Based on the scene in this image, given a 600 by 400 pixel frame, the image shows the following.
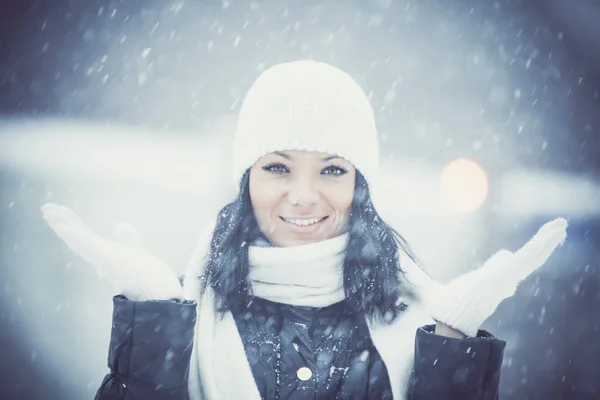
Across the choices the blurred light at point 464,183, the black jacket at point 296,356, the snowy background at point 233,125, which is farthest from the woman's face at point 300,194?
the blurred light at point 464,183

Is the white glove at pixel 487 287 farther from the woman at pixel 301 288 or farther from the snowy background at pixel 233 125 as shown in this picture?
the snowy background at pixel 233 125

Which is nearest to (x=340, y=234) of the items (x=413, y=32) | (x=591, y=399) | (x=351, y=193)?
(x=351, y=193)

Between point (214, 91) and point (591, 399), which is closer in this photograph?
point (591, 399)

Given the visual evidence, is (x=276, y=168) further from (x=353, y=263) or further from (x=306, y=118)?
(x=353, y=263)

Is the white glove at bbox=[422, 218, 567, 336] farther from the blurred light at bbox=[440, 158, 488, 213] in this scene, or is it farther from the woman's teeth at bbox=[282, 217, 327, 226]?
the blurred light at bbox=[440, 158, 488, 213]

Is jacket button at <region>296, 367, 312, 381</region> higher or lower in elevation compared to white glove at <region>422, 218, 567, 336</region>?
lower

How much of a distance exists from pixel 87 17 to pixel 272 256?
1993mm

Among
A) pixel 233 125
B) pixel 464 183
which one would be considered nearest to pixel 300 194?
pixel 233 125

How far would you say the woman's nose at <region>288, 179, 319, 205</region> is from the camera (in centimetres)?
99

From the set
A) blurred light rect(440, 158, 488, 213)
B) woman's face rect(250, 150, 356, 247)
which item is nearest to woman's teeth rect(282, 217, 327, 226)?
woman's face rect(250, 150, 356, 247)

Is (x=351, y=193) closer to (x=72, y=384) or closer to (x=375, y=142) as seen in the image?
(x=375, y=142)

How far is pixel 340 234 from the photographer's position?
111cm

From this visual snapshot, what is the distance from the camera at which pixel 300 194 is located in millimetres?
994

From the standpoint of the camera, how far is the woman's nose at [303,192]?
99cm
